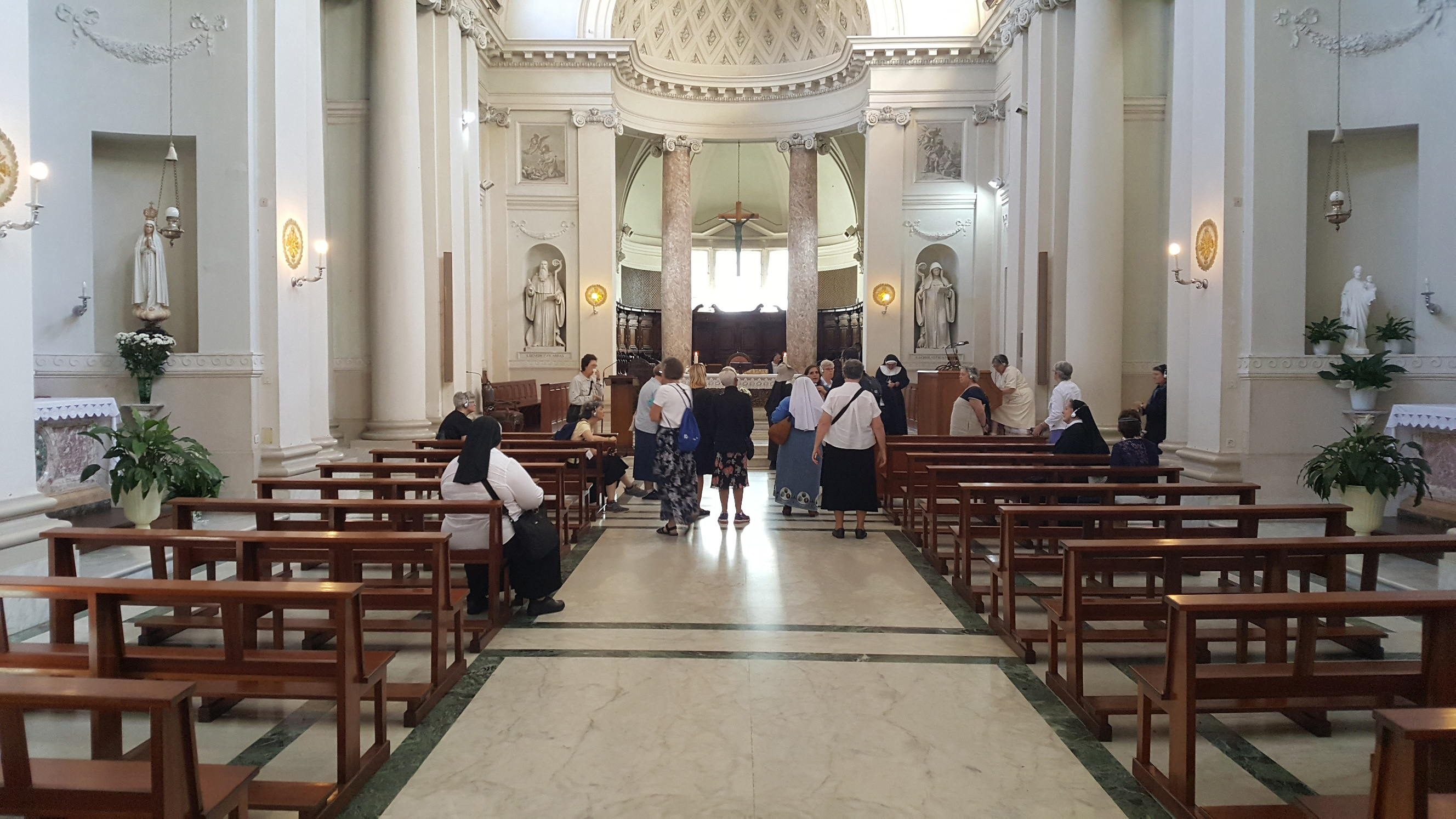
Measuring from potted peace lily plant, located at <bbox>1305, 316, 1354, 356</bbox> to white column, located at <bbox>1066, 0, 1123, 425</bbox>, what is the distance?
10.9 ft

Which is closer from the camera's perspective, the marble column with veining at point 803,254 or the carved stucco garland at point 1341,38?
the carved stucco garland at point 1341,38

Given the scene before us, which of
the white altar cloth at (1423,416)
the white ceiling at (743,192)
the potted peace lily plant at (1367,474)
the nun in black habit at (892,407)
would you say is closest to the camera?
the potted peace lily plant at (1367,474)

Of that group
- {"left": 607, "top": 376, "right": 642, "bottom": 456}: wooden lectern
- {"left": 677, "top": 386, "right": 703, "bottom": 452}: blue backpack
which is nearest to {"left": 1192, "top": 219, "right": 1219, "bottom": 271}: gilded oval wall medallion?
{"left": 677, "top": 386, "right": 703, "bottom": 452}: blue backpack

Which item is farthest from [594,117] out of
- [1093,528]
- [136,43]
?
[1093,528]

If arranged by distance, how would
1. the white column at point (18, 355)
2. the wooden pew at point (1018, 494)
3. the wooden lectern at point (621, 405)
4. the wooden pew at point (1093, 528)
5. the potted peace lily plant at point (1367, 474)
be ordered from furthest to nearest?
the wooden lectern at point (621, 405) → the potted peace lily plant at point (1367, 474) → the wooden pew at point (1018, 494) → the white column at point (18, 355) → the wooden pew at point (1093, 528)

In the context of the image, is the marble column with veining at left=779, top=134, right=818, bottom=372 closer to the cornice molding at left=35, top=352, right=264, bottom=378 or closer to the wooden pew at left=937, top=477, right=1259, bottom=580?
the cornice molding at left=35, top=352, right=264, bottom=378

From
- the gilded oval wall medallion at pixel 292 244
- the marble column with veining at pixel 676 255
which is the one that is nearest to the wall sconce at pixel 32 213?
the gilded oval wall medallion at pixel 292 244

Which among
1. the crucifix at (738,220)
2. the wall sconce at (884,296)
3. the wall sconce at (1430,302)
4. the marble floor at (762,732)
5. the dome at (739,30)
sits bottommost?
the marble floor at (762,732)

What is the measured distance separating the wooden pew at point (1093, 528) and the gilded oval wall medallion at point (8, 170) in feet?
20.2

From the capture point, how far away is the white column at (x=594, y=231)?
733 inches

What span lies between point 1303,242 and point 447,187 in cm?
1139

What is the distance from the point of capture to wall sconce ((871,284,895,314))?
1848 centimetres

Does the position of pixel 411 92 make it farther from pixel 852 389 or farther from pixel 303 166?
pixel 852 389

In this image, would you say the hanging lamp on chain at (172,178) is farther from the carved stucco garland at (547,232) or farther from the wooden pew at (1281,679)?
the carved stucco garland at (547,232)
